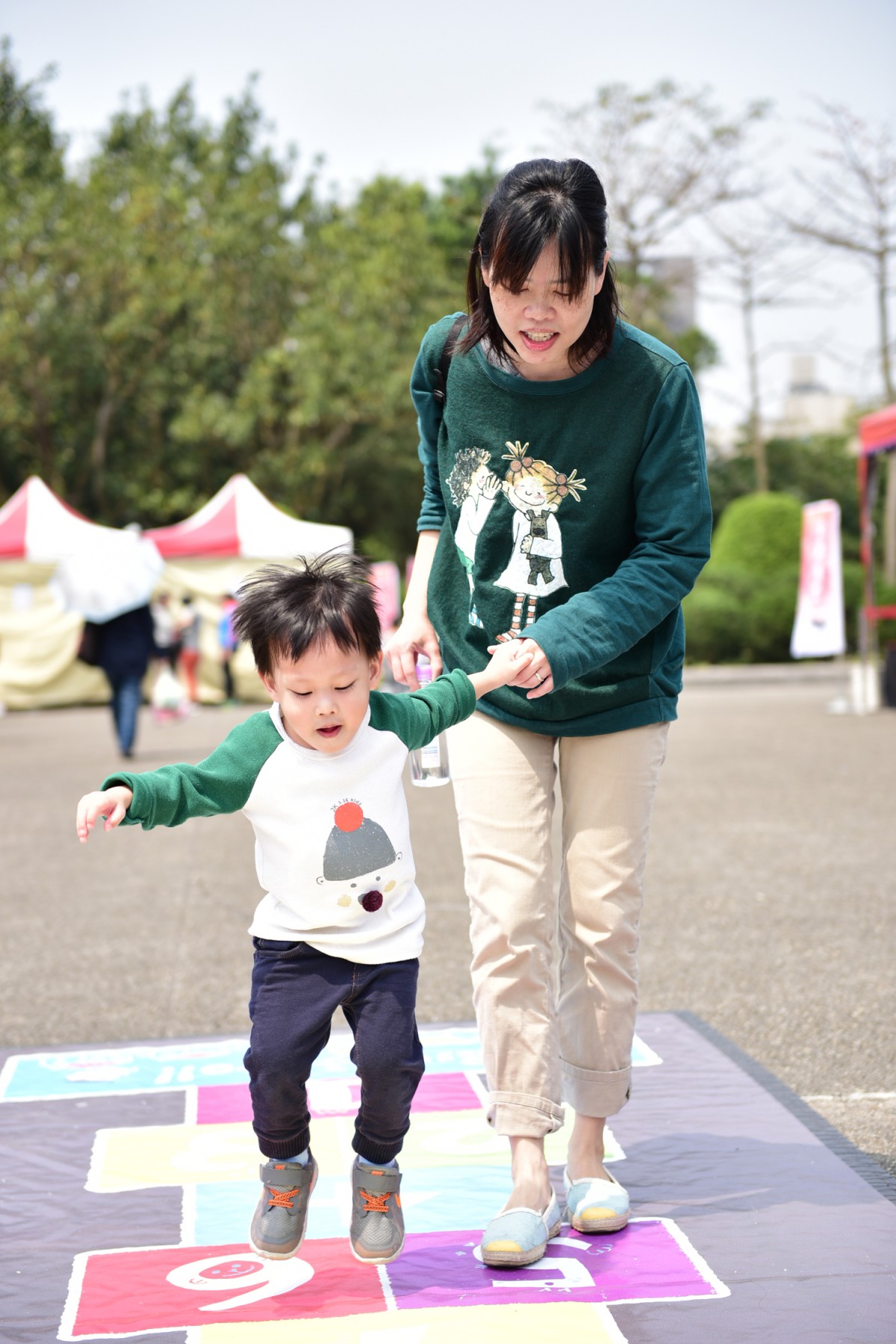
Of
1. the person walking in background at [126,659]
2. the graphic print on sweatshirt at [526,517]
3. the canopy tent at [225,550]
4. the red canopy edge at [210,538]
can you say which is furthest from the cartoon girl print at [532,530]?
the red canopy edge at [210,538]

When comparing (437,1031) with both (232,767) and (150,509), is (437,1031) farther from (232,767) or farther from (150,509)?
(150,509)

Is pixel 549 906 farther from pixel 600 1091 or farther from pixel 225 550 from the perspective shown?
pixel 225 550

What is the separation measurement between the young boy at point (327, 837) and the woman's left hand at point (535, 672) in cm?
2

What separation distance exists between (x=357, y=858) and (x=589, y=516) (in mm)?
749

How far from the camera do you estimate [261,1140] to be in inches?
96.0

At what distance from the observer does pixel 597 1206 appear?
2.60m

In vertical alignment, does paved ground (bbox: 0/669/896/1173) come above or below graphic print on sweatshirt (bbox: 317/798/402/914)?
below

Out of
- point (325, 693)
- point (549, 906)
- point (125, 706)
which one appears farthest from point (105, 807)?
point (125, 706)

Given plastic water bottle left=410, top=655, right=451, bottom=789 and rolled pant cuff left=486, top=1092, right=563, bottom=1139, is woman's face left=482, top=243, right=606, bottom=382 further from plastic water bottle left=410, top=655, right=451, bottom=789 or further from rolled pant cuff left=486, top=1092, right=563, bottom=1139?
rolled pant cuff left=486, top=1092, right=563, bottom=1139

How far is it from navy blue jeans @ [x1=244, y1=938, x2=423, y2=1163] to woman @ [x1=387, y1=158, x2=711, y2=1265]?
28 centimetres

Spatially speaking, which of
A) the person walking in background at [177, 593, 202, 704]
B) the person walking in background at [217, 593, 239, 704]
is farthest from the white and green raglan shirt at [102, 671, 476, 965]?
the person walking in background at [177, 593, 202, 704]

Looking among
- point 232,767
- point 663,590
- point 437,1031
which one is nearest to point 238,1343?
point 232,767

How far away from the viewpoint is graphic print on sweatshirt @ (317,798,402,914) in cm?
233

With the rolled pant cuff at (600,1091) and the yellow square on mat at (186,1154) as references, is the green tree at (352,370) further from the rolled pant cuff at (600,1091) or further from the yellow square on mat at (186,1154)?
the rolled pant cuff at (600,1091)
